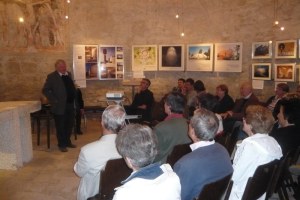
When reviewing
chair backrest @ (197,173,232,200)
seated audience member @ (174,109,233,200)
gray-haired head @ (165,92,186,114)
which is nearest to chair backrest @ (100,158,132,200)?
seated audience member @ (174,109,233,200)

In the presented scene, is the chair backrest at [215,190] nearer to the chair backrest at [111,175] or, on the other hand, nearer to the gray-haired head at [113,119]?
the chair backrest at [111,175]

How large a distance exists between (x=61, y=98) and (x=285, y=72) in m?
5.08

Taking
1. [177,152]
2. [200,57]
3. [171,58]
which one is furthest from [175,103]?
[171,58]

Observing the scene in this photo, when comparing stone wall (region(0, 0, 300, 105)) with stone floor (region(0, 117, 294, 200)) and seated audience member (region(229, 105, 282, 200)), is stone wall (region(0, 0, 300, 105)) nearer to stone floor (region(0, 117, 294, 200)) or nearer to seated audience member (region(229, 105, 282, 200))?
stone floor (region(0, 117, 294, 200))

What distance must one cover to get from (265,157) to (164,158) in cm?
103

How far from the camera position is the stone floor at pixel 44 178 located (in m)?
4.36

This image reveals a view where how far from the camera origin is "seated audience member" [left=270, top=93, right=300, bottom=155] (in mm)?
3545

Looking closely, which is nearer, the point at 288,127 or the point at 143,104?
the point at 288,127

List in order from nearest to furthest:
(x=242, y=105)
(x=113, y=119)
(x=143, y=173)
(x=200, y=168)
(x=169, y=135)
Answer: (x=143, y=173) < (x=200, y=168) < (x=113, y=119) < (x=169, y=135) < (x=242, y=105)

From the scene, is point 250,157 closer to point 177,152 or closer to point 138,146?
point 177,152

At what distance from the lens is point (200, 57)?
912cm

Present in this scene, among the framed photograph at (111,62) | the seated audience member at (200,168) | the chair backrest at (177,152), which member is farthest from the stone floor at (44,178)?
the framed photograph at (111,62)

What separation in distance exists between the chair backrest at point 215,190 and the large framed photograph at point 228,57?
6849 millimetres

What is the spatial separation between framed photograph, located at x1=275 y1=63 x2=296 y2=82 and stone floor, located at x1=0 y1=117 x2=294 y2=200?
4383mm
